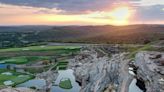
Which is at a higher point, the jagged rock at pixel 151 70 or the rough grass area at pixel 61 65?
the jagged rock at pixel 151 70

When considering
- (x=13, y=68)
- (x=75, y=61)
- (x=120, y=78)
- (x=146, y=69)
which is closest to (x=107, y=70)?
(x=120, y=78)

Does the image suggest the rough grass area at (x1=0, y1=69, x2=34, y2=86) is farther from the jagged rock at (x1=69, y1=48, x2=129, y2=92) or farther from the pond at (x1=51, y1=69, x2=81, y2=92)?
the jagged rock at (x1=69, y1=48, x2=129, y2=92)

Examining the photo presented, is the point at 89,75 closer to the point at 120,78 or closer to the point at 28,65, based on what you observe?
the point at 120,78

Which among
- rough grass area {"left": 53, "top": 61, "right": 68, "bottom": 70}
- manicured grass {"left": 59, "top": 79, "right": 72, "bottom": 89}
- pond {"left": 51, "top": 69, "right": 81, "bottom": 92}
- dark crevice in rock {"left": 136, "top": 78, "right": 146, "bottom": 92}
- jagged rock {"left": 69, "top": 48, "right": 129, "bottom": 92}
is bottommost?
rough grass area {"left": 53, "top": 61, "right": 68, "bottom": 70}

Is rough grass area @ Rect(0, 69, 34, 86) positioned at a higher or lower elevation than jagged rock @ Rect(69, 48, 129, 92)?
lower

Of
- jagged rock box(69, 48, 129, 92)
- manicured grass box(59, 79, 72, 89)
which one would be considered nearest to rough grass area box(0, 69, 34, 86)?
manicured grass box(59, 79, 72, 89)

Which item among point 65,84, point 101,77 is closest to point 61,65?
point 65,84

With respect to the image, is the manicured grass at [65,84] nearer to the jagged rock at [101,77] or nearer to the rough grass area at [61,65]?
the jagged rock at [101,77]

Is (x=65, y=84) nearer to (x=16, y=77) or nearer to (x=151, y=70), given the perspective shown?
(x=16, y=77)

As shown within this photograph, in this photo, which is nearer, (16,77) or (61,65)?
(16,77)

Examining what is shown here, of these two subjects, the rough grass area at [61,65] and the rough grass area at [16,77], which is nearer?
the rough grass area at [16,77]

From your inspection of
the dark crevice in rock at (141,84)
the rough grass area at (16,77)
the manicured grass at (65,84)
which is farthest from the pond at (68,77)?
the dark crevice in rock at (141,84)
